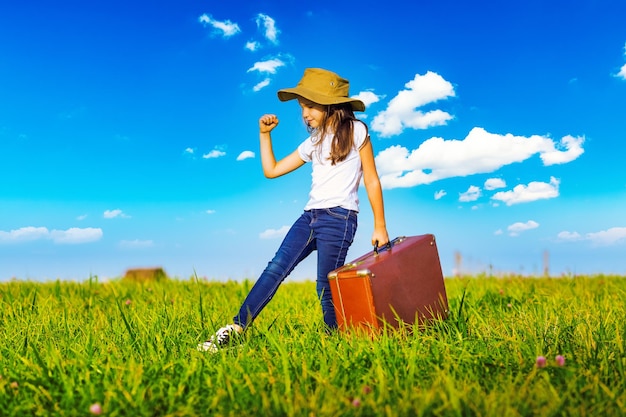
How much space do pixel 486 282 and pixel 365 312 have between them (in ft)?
16.2

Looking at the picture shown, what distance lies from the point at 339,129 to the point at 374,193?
21.2 inches

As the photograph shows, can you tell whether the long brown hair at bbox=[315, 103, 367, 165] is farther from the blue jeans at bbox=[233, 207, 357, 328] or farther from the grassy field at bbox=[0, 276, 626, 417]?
the grassy field at bbox=[0, 276, 626, 417]

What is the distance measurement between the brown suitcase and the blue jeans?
20cm

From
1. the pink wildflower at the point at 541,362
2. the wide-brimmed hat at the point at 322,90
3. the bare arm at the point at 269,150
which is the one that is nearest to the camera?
the pink wildflower at the point at 541,362

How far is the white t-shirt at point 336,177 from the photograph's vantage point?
4.39 m

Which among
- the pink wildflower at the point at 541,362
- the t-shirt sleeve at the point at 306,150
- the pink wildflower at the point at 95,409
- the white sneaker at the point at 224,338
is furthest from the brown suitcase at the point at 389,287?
the pink wildflower at the point at 95,409

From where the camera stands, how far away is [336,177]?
443cm

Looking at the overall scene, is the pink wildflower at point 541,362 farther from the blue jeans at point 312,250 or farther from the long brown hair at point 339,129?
the long brown hair at point 339,129

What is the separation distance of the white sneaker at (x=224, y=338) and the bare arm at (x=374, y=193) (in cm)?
117

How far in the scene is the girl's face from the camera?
460 cm

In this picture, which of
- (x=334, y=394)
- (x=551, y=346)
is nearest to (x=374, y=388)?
(x=334, y=394)

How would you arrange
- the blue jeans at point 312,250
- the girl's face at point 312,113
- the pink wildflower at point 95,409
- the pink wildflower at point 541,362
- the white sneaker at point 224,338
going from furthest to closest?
the girl's face at point 312,113, the blue jeans at point 312,250, the white sneaker at point 224,338, the pink wildflower at point 541,362, the pink wildflower at point 95,409

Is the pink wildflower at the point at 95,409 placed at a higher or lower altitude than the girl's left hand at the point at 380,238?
lower

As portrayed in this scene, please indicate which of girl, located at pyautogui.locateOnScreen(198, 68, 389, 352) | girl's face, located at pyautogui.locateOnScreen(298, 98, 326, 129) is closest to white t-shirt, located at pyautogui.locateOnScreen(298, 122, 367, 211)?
girl, located at pyautogui.locateOnScreen(198, 68, 389, 352)
